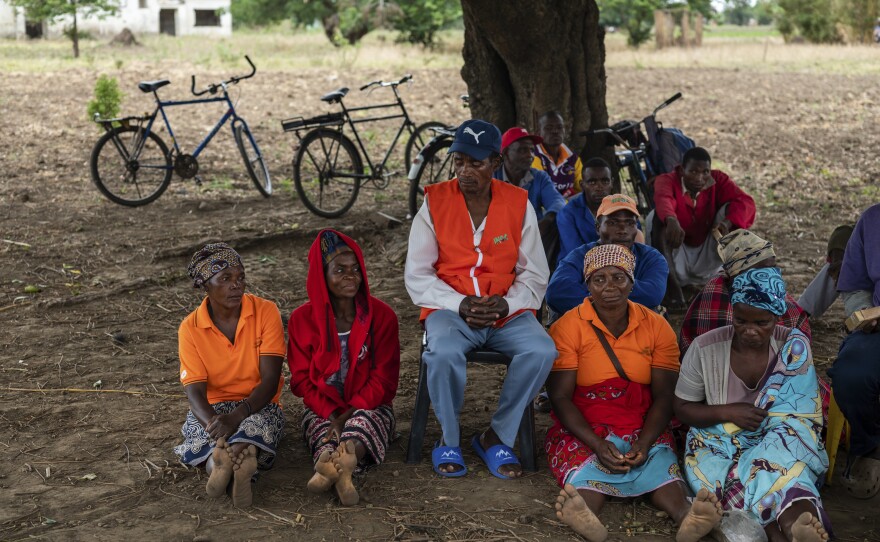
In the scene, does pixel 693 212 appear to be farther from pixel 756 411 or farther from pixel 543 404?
pixel 756 411

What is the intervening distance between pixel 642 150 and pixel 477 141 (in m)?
3.27

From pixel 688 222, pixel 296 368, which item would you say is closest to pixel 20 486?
pixel 296 368

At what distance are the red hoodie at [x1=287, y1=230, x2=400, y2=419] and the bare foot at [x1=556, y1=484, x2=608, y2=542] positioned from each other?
1022 millimetres

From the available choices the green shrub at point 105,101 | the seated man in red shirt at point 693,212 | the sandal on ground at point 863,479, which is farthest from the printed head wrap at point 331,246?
the green shrub at point 105,101

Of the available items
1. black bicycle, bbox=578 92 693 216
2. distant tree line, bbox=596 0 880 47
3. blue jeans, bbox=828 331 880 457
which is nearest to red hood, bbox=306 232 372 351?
blue jeans, bbox=828 331 880 457

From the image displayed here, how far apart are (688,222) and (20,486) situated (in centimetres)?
418

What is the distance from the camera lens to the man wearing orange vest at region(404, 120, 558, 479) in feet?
12.6

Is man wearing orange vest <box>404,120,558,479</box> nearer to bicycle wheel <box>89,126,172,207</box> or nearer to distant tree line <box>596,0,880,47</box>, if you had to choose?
bicycle wheel <box>89,126,172,207</box>

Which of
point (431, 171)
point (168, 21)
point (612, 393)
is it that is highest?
point (168, 21)

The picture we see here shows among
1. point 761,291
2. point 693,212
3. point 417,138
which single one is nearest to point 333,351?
point 761,291

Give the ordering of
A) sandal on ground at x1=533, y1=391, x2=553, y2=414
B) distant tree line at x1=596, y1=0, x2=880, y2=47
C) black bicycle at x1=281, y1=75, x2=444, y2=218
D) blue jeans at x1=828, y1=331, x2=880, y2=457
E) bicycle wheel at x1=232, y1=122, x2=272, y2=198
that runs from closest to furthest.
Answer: blue jeans at x1=828, y1=331, x2=880, y2=457 → sandal on ground at x1=533, y1=391, x2=553, y2=414 → black bicycle at x1=281, y1=75, x2=444, y2=218 → bicycle wheel at x1=232, y1=122, x2=272, y2=198 → distant tree line at x1=596, y1=0, x2=880, y2=47

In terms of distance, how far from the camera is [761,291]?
3.38 meters

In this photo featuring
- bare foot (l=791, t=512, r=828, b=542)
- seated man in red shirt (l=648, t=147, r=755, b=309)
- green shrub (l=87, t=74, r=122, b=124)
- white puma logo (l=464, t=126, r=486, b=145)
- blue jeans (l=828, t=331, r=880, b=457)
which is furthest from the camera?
green shrub (l=87, t=74, r=122, b=124)

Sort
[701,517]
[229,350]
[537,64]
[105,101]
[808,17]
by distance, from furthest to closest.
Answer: [808,17], [105,101], [537,64], [229,350], [701,517]
